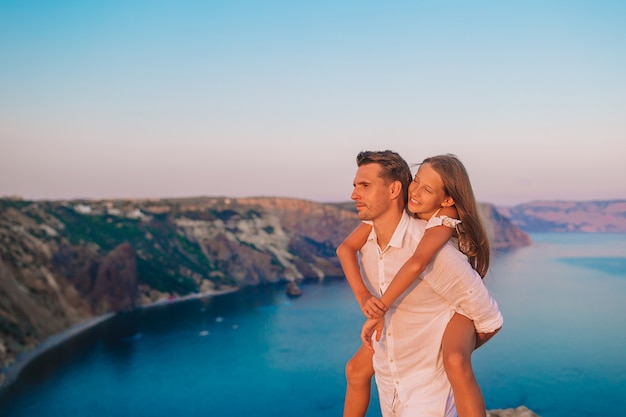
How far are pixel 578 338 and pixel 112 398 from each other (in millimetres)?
34844

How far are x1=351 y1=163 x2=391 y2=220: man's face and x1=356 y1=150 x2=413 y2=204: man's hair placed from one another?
1.2 inches

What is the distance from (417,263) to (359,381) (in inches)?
44.8

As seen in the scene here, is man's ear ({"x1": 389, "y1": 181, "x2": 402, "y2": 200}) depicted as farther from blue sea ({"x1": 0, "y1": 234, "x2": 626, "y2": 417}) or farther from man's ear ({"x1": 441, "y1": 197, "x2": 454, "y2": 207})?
blue sea ({"x1": 0, "y1": 234, "x2": 626, "y2": 417})

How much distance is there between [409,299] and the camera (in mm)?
3197

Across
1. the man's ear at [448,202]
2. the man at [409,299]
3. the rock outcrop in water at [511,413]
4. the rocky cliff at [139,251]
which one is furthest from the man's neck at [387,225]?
the rocky cliff at [139,251]

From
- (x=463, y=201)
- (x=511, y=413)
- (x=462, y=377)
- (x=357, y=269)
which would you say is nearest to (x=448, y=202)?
(x=463, y=201)

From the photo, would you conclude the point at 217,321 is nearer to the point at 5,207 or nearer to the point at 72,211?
the point at 5,207

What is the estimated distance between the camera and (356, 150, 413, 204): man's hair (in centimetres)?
331

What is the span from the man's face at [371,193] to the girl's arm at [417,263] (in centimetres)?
35

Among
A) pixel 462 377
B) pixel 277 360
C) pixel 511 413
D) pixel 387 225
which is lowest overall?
pixel 277 360

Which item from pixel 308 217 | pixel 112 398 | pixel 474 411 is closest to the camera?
pixel 474 411

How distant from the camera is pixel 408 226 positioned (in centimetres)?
328

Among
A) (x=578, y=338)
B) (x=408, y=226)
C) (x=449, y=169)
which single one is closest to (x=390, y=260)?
(x=408, y=226)

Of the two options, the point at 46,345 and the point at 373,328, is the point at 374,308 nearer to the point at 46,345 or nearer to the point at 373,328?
the point at 373,328
